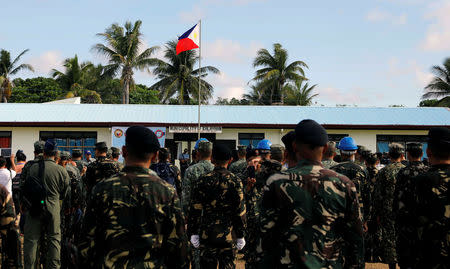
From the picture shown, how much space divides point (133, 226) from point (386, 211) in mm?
5935

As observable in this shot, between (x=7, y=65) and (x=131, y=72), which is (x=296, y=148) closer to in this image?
(x=131, y=72)

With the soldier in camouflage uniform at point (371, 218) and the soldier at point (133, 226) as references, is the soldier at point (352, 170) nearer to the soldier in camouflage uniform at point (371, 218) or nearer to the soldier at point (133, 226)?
the soldier in camouflage uniform at point (371, 218)

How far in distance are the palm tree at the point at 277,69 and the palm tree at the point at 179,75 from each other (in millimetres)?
5433

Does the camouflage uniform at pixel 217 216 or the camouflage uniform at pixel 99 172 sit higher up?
the camouflage uniform at pixel 99 172

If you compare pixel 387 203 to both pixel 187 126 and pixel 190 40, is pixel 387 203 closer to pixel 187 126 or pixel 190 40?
pixel 190 40

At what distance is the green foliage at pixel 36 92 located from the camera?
52.3 m

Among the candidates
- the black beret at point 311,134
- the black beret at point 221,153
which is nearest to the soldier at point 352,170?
the black beret at point 221,153

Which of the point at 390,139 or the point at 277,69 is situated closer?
the point at 390,139

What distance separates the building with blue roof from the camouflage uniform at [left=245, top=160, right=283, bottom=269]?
14.4 metres

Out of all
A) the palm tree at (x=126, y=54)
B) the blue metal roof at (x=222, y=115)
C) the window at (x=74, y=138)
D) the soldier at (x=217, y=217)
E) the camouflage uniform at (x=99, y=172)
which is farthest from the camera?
the palm tree at (x=126, y=54)

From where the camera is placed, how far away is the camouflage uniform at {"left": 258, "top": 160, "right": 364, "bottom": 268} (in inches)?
111

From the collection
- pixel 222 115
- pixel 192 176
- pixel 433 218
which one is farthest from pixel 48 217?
pixel 222 115

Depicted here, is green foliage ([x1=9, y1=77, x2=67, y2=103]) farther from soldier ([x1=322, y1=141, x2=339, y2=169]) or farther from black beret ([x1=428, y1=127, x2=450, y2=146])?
black beret ([x1=428, y1=127, x2=450, y2=146])

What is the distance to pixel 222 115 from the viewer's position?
2470 centimetres
